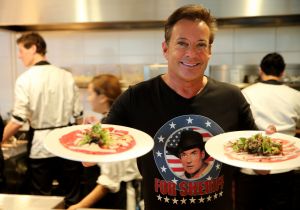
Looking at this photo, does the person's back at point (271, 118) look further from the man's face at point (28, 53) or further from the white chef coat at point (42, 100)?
the man's face at point (28, 53)

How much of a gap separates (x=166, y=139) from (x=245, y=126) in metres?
0.32

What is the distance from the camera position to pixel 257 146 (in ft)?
3.89

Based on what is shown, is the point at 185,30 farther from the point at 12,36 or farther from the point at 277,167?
the point at 12,36

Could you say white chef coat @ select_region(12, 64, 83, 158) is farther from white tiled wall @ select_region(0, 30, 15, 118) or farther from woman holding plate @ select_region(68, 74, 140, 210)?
white tiled wall @ select_region(0, 30, 15, 118)

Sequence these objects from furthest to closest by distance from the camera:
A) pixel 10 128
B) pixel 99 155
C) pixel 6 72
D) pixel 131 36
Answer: pixel 6 72 < pixel 131 36 < pixel 10 128 < pixel 99 155

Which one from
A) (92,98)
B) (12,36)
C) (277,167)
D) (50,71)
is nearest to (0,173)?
(50,71)

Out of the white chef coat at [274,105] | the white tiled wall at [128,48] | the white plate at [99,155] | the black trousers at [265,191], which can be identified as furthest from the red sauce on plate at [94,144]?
the white tiled wall at [128,48]

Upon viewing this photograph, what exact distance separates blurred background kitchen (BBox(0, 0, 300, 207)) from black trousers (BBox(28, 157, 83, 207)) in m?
0.83

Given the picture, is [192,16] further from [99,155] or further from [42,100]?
[42,100]

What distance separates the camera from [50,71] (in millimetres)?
2641

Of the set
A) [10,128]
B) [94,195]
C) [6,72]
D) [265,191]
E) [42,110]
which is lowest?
[265,191]

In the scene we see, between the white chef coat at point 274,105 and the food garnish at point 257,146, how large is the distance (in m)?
1.24

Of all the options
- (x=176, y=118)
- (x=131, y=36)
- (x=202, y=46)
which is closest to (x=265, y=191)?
(x=176, y=118)

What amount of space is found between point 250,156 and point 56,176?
1.99 m
